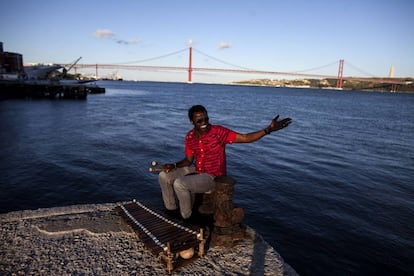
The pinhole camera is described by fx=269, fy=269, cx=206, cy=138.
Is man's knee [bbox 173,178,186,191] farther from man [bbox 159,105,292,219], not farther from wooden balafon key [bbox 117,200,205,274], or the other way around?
wooden balafon key [bbox 117,200,205,274]

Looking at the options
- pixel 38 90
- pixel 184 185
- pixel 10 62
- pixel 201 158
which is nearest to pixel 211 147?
pixel 201 158

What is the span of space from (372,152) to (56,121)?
26.0 m

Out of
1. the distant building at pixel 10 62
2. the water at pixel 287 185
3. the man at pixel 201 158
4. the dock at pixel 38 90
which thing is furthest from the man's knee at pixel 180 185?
the distant building at pixel 10 62

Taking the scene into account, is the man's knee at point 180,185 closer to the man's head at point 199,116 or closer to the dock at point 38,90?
the man's head at point 199,116

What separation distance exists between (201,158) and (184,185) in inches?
24.4

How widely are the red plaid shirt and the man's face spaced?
0.40ft

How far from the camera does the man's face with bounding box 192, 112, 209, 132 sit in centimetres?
458

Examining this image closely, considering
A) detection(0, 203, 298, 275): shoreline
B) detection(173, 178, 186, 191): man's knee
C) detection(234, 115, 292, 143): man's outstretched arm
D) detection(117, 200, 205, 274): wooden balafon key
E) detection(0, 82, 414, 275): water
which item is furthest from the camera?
detection(0, 82, 414, 275): water

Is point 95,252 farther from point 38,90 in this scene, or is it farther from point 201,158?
point 38,90

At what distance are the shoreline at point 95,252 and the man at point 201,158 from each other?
966 millimetres

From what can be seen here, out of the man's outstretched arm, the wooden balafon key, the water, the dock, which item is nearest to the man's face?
the man's outstretched arm

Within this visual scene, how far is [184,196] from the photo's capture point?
4.60 meters

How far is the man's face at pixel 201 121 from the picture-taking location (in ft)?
15.0

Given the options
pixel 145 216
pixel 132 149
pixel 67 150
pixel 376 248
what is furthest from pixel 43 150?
pixel 376 248
